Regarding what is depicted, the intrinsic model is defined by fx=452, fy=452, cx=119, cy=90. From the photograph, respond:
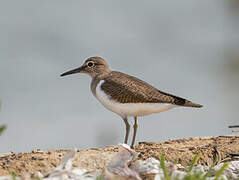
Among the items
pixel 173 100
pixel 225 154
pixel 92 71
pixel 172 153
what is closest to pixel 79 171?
pixel 172 153

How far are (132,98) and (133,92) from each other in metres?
0.15

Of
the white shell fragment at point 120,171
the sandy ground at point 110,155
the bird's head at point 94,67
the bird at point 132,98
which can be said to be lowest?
the sandy ground at point 110,155

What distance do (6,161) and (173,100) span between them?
11.4ft

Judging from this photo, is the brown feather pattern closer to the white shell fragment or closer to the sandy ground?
the sandy ground

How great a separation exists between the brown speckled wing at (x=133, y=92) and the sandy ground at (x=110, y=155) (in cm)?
83

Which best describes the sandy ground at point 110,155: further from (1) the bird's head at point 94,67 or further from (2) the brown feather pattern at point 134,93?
(1) the bird's head at point 94,67

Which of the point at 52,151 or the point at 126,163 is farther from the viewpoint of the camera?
the point at 52,151

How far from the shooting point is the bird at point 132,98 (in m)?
8.70

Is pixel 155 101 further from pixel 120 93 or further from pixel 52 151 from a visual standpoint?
pixel 52 151

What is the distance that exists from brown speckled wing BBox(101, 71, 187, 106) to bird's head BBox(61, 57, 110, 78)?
3.83 feet

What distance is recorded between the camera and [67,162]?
4.57 metres

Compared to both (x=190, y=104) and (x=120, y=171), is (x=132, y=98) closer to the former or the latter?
(x=190, y=104)

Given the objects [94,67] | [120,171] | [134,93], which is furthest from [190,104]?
[120,171]

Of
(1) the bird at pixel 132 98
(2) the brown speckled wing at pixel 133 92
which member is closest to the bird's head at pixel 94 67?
(1) the bird at pixel 132 98
